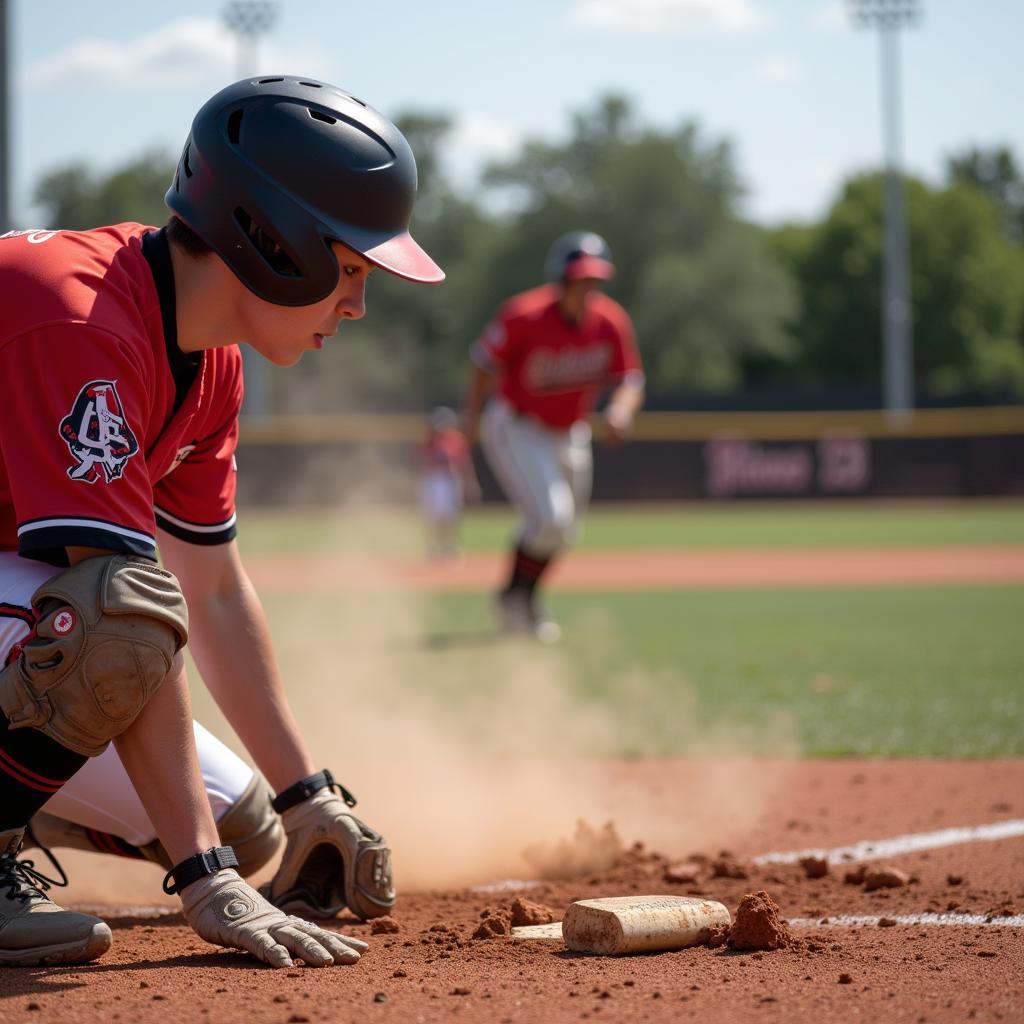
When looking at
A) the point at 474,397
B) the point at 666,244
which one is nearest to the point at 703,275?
the point at 666,244

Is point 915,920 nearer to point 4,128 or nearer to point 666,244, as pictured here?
point 4,128

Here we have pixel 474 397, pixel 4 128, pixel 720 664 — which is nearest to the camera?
pixel 4 128

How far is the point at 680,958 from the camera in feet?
9.41

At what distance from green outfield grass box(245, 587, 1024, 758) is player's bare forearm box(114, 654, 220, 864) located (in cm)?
330

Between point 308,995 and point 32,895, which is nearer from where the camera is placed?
point 308,995

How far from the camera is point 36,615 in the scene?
253 cm

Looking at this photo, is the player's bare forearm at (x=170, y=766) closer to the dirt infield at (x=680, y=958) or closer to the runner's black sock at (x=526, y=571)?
the dirt infield at (x=680, y=958)

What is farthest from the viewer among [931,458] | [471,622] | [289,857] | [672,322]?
[672,322]

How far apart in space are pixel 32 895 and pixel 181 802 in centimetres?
43

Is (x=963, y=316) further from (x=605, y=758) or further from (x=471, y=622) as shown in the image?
(x=605, y=758)

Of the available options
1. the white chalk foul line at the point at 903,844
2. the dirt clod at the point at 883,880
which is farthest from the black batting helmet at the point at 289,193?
the white chalk foul line at the point at 903,844

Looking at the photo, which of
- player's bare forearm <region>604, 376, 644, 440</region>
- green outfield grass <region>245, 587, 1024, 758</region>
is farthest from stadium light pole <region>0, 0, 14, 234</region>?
player's bare forearm <region>604, 376, 644, 440</region>

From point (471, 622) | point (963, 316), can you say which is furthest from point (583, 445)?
point (963, 316)

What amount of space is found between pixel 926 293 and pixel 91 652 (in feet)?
222
